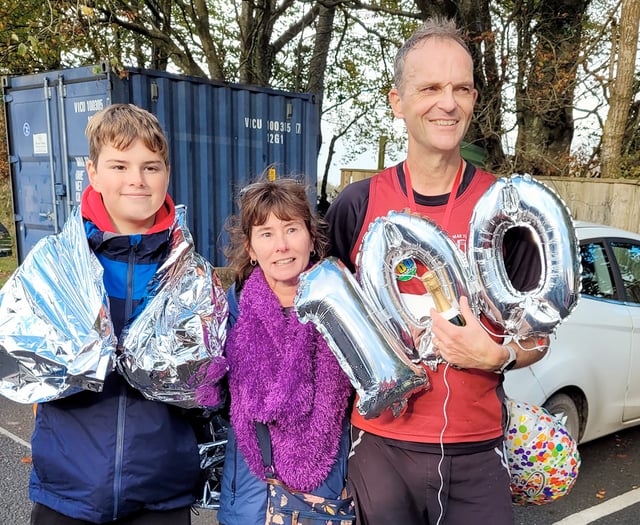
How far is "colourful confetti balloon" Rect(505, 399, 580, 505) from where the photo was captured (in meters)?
1.91

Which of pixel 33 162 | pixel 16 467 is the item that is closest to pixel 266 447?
pixel 16 467

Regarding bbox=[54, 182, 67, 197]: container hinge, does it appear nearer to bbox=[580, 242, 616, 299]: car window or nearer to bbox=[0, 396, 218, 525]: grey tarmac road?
bbox=[0, 396, 218, 525]: grey tarmac road

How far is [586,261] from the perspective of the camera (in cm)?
379

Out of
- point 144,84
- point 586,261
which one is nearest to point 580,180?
point 586,261

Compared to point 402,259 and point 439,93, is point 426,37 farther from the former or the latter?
point 402,259

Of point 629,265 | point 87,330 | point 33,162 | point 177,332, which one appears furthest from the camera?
point 33,162

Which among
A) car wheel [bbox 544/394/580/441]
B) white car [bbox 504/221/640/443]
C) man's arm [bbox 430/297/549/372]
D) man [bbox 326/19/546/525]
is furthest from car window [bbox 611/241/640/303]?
man's arm [bbox 430/297/549/372]

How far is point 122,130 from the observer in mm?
1757

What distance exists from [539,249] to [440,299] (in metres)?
0.33

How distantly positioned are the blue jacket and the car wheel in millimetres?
2127

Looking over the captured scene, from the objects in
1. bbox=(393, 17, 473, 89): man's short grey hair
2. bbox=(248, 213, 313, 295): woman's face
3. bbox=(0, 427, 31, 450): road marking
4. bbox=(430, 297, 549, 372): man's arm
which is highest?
bbox=(393, 17, 473, 89): man's short grey hair

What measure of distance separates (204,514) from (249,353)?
208cm

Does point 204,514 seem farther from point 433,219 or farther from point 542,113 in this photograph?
point 542,113

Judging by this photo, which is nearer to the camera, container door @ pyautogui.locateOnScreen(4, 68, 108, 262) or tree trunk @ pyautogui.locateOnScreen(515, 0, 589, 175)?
container door @ pyautogui.locateOnScreen(4, 68, 108, 262)
